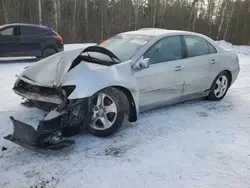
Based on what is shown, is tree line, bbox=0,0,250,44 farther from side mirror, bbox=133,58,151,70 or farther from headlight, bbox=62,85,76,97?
headlight, bbox=62,85,76,97

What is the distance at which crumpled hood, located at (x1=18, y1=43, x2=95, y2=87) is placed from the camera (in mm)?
3764

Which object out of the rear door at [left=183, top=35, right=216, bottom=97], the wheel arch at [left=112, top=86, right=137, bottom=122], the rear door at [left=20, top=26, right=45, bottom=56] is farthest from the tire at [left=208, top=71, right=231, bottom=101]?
the rear door at [left=20, top=26, right=45, bottom=56]

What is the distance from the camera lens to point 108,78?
3619 mm

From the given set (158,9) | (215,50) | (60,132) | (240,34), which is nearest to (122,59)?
(60,132)

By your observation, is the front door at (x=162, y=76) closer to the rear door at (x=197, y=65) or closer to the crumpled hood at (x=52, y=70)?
the rear door at (x=197, y=65)

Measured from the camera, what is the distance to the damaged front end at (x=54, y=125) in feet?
10.2

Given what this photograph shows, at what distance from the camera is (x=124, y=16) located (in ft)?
93.0

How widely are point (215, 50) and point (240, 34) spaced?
33432 millimetres

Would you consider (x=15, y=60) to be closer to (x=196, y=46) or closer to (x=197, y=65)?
(x=196, y=46)

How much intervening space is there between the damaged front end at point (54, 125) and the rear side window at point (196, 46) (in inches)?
96.1

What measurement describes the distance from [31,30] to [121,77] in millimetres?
7904

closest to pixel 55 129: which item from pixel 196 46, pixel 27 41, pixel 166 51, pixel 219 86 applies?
pixel 166 51

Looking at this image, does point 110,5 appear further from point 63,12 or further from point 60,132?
point 60,132

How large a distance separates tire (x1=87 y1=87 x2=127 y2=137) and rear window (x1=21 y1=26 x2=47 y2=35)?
7.82m
